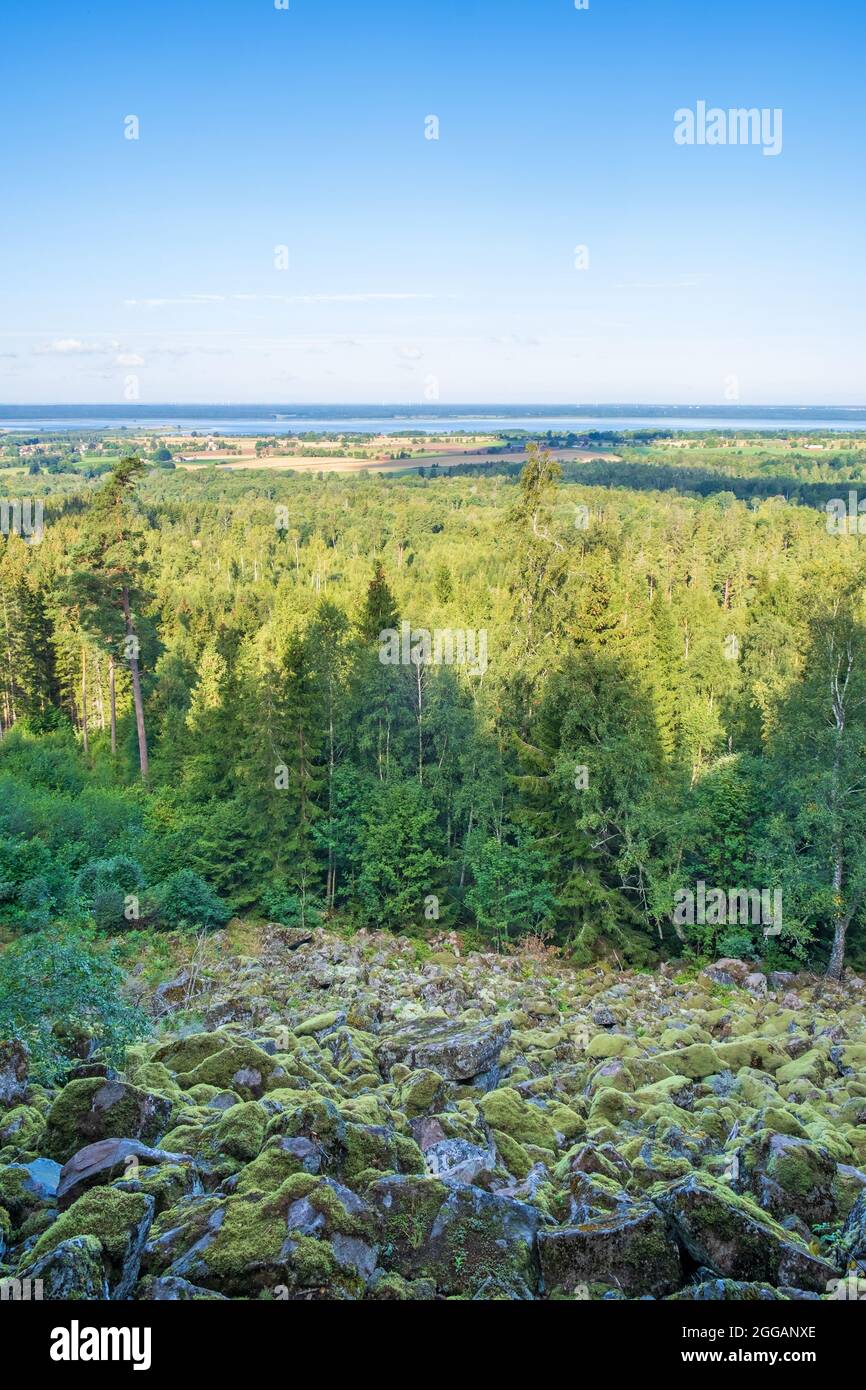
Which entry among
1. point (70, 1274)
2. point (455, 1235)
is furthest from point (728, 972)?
point (70, 1274)

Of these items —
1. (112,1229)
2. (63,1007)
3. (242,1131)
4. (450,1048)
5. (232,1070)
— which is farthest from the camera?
(450,1048)

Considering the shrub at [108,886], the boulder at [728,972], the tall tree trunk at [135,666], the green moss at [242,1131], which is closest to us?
the green moss at [242,1131]

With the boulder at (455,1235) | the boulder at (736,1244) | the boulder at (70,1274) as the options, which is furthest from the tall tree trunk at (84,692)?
the boulder at (736,1244)

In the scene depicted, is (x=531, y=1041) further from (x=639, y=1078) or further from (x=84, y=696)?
(x=84, y=696)

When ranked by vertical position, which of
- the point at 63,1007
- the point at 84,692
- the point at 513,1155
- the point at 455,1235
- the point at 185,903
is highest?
the point at 63,1007

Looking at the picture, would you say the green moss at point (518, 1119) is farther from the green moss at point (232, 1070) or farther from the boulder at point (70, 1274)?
the boulder at point (70, 1274)

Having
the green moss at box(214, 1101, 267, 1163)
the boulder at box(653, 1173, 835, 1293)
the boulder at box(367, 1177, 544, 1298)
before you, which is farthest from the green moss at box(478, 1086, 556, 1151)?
the boulder at box(653, 1173, 835, 1293)

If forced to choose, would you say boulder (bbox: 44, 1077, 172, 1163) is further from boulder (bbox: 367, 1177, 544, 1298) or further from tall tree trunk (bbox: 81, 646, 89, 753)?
tall tree trunk (bbox: 81, 646, 89, 753)

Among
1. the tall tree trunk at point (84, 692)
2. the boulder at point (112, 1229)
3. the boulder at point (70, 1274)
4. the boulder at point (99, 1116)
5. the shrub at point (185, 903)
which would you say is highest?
the boulder at point (70, 1274)

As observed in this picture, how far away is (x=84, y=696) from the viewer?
190 ft

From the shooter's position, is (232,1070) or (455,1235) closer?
(455,1235)

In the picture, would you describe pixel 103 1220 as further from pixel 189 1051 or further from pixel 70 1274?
pixel 189 1051
